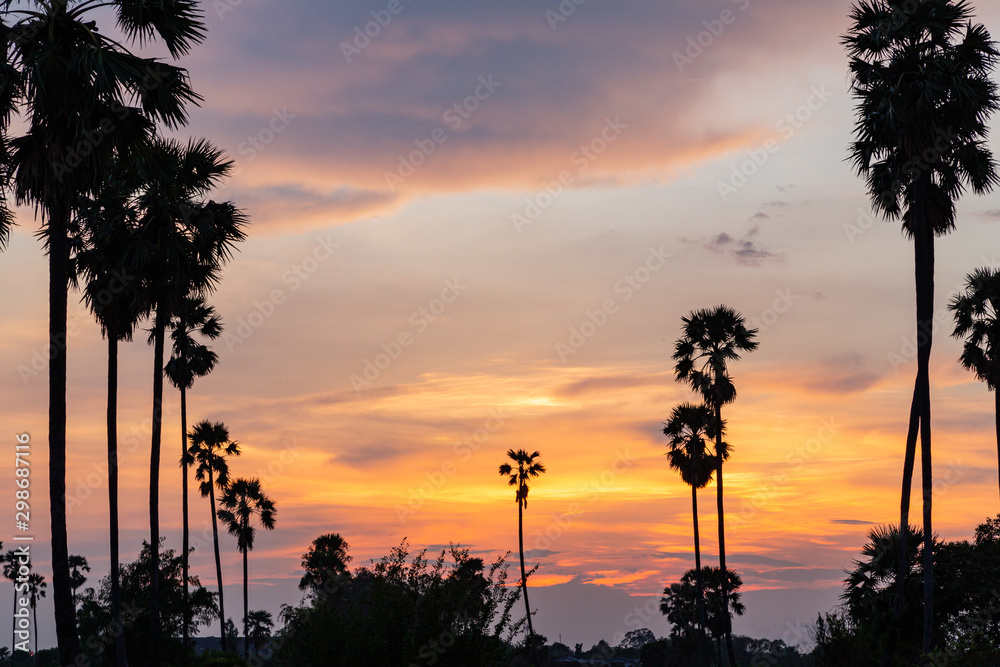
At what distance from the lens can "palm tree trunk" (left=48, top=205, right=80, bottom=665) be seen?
1723cm

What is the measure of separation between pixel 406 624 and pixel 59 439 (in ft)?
24.9

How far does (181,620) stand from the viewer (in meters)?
47.8

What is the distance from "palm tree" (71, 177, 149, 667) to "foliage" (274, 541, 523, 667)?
511 inches

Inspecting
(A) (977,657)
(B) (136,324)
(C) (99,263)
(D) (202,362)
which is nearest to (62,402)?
(C) (99,263)

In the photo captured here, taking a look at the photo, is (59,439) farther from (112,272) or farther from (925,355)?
(925,355)

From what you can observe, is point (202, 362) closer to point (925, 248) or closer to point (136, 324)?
point (136, 324)

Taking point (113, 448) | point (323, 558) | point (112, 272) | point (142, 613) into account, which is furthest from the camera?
point (323, 558)

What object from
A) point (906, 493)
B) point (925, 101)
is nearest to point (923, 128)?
point (925, 101)

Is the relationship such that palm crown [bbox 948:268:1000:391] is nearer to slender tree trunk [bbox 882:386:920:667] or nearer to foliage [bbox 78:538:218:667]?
slender tree trunk [bbox 882:386:920:667]

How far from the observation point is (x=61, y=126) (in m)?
17.9

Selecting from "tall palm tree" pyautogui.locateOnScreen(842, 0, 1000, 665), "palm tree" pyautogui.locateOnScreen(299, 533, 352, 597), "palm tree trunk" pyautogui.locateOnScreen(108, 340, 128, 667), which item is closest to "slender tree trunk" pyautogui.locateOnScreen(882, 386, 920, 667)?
"tall palm tree" pyautogui.locateOnScreen(842, 0, 1000, 665)

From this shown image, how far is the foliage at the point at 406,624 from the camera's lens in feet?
57.7

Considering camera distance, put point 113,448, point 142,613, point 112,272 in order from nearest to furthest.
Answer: point 112,272
point 113,448
point 142,613

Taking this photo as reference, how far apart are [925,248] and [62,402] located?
2582 cm
